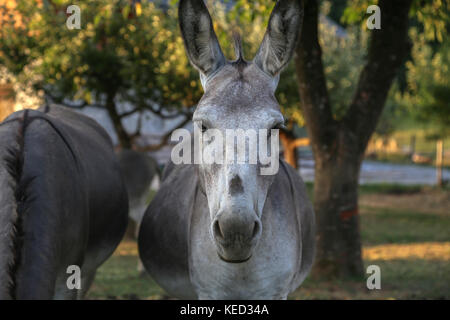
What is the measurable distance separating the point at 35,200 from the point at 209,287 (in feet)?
4.15

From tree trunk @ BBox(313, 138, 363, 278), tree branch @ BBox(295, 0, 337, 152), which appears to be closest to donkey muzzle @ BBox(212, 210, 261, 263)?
tree trunk @ BBox(313, 138, 363, 278)

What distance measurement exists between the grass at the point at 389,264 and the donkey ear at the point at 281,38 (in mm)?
4901

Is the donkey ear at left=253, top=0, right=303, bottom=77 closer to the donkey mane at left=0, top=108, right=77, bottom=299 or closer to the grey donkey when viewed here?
the grey donkey

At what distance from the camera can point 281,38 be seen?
11.3 feet

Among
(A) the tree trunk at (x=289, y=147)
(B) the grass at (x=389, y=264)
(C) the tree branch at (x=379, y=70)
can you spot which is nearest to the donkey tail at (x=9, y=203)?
(B) the grass at (x=389, y=264)

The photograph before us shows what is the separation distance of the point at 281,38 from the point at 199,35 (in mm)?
524

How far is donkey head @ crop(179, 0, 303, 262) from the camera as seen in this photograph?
2771 millimetres

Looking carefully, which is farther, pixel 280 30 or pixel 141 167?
pixel 141 167

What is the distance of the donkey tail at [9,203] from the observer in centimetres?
262

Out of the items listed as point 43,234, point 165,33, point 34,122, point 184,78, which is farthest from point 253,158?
point 165,33

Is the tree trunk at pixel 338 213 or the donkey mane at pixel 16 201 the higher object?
the donkey mane at pixel 16 201

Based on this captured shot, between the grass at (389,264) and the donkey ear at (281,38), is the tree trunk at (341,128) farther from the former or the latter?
the donkey ear at (281,38)

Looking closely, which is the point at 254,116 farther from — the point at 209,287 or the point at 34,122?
the point at 34,122

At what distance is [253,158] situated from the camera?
2908 mm
